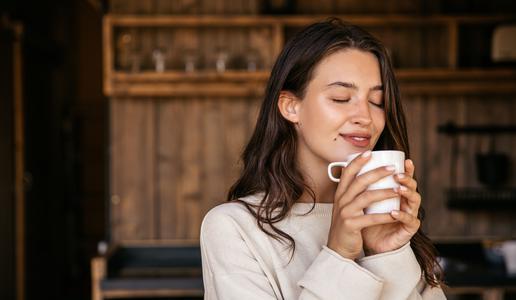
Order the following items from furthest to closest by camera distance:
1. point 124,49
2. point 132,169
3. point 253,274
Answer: point 132,169 < point 124,49 < point 253,274

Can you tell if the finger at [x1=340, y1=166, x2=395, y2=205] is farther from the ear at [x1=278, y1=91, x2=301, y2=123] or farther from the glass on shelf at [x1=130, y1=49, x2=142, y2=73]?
the glass on shelf at [x1=130, y1=49, x2=142, y2=73]

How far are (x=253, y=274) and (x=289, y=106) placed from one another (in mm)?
333

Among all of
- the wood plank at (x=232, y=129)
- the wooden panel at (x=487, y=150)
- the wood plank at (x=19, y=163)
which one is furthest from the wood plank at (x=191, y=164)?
the wooden panel at (x=487, y=150)

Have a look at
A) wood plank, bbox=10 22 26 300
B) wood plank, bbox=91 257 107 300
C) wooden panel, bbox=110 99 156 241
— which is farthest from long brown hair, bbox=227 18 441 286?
wood plank, bbox=10 22 26 300

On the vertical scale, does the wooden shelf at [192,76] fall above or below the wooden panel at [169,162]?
above

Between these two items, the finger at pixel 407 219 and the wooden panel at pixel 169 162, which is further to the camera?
the wooden panel at pixel 169 162

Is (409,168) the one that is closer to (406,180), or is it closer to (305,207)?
(406,180)

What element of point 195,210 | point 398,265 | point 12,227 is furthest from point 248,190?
point 12,227

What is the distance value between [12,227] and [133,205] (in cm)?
96

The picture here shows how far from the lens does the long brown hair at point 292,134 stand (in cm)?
125

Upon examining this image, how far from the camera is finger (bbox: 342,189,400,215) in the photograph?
1.06 m

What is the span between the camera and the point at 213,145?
14.7ft

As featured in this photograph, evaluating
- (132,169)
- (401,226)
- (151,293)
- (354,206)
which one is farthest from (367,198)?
(132,169)

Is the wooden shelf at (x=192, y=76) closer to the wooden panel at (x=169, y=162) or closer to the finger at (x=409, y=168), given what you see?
the wooden panel at (x=169, y=162)
